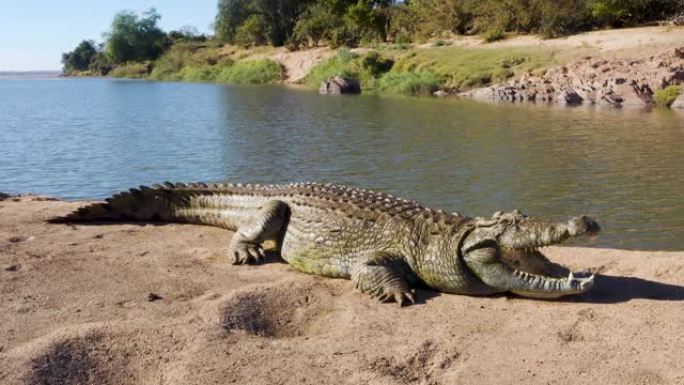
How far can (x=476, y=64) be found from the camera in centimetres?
3478

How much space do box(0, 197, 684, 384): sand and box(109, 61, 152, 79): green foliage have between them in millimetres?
76845

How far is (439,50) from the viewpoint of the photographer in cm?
4012

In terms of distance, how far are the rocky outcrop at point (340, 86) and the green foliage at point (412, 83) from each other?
62.1 inches

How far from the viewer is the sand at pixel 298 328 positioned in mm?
3891

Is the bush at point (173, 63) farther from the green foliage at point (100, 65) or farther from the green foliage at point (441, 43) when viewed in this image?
the green foliage at point (441, 43)

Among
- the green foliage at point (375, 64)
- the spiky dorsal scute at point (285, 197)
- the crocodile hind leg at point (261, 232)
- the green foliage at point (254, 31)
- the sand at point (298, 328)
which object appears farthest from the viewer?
the green foliage at point (254, 31)

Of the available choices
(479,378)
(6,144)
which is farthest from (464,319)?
(6,144)

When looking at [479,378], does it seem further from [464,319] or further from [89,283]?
[89,283]

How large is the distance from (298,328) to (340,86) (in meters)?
32.0

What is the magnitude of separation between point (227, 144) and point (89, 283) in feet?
36.1

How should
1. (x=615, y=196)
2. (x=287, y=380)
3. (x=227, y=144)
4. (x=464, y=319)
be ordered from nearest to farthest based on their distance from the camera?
(x=287, y=380), (x=464, y=319), (x=615, y=196), (x=227, y=144)

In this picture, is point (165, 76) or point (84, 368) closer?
point (84, 368)

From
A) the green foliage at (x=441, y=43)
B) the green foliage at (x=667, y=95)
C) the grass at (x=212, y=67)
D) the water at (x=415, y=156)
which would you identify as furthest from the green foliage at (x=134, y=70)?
the green foliage at (x=667, y=95)

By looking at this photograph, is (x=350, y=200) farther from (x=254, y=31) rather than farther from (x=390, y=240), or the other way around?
(x=254, y=31)
